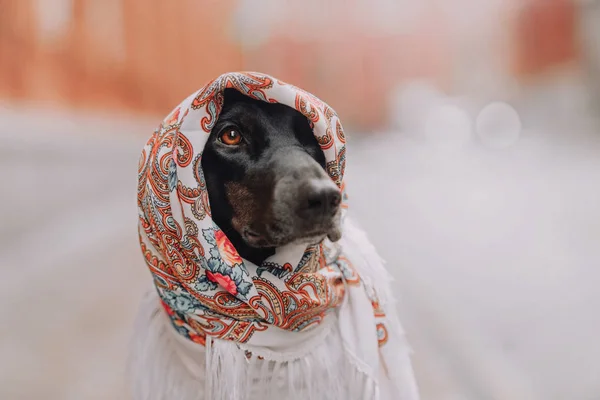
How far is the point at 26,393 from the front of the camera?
1410mm

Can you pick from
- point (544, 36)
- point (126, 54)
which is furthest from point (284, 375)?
point (544, 36)

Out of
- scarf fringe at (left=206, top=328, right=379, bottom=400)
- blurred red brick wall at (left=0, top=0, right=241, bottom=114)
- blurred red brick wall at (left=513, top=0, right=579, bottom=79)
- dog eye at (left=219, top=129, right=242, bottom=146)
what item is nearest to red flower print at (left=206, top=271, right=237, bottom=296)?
scarf fringe at (left=206, top=328, right=379, bottom=400)

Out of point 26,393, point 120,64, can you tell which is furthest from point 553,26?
point 26,393

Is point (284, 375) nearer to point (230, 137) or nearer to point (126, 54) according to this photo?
point (230, 137)

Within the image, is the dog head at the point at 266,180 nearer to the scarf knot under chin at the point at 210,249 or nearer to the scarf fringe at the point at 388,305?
the scarf knot under chin at the point at 210,249

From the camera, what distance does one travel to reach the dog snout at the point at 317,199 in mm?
860

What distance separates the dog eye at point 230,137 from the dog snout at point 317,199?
206mm

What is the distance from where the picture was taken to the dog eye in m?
0.98

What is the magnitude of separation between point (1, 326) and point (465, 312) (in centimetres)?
160

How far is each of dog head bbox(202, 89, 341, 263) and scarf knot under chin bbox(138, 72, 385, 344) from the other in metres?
0.04

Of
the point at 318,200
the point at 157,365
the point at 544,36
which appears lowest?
the point at 157,365

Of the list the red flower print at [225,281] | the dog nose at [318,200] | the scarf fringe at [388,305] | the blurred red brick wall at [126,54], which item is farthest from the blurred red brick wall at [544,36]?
the red flower print at [225,281]

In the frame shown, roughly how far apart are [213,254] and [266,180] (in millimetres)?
170

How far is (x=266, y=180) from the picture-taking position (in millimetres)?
924
